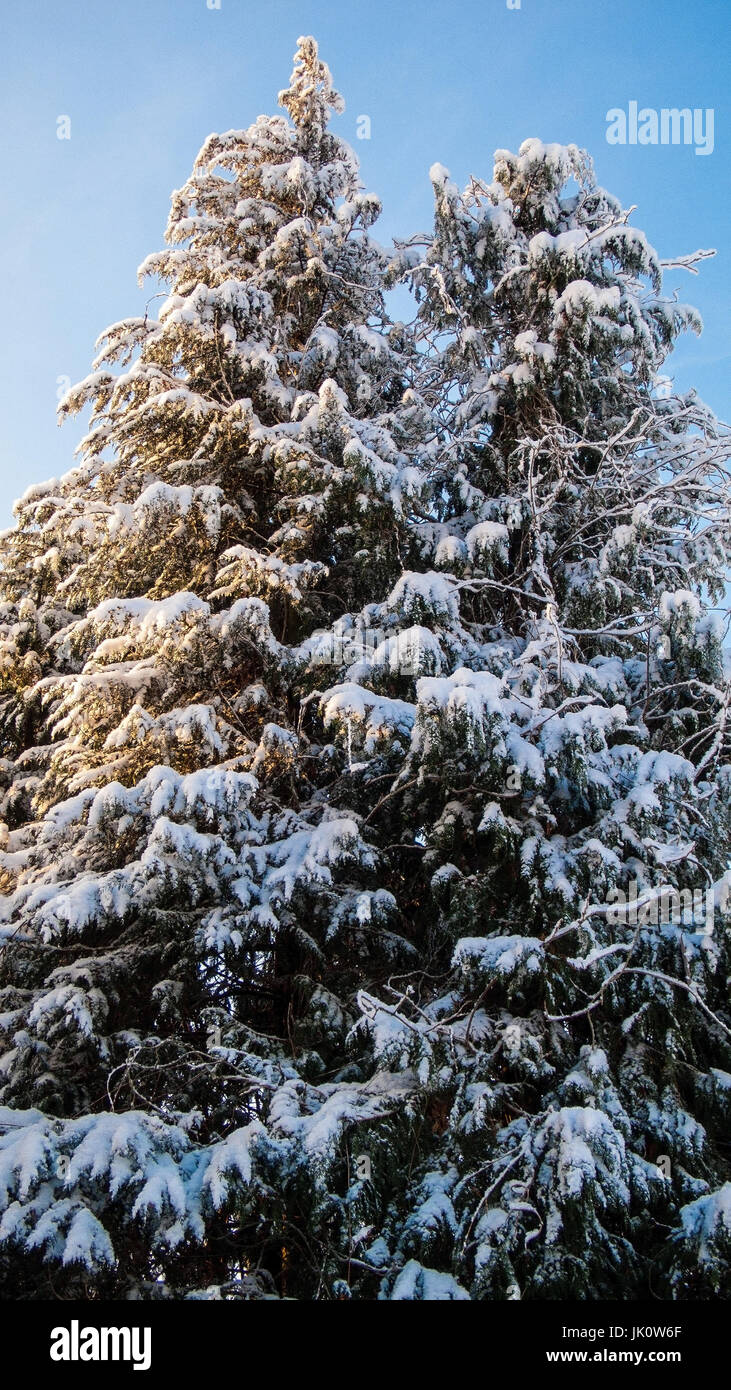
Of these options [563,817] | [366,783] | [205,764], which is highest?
[205,764]

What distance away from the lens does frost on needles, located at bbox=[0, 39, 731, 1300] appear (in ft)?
12.4

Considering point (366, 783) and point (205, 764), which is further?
point (205, 764)

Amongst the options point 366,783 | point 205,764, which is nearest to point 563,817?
point 366,783

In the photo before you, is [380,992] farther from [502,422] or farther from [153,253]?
[153,253]

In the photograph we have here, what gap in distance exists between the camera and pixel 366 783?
5.63 m

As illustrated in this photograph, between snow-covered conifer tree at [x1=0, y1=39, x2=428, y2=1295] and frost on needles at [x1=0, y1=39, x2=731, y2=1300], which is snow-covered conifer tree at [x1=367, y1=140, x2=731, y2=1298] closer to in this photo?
frost on needles at [x1=0, y1=39, x2=731, y2=1300]

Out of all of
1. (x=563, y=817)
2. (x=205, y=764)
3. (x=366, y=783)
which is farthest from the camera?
(x=205, y=764)

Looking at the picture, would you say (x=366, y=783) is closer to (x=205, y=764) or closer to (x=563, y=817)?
(x=205, y=764)

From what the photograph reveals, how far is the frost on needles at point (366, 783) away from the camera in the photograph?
379 centimetres

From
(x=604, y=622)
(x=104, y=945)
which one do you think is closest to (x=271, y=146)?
(x=604, y=622)

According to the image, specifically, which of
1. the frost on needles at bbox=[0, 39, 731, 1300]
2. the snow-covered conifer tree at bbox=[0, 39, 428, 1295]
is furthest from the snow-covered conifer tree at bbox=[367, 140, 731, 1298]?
the snow-covered conifer tree at bbox=[0, 39, 428, 1295]

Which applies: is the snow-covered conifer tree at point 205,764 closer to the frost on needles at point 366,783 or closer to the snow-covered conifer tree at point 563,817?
the frost on needles at point 366,783

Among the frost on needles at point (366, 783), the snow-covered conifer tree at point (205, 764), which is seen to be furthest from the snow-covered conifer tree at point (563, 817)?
the snow-covered conifer tree at point (205, 764)
